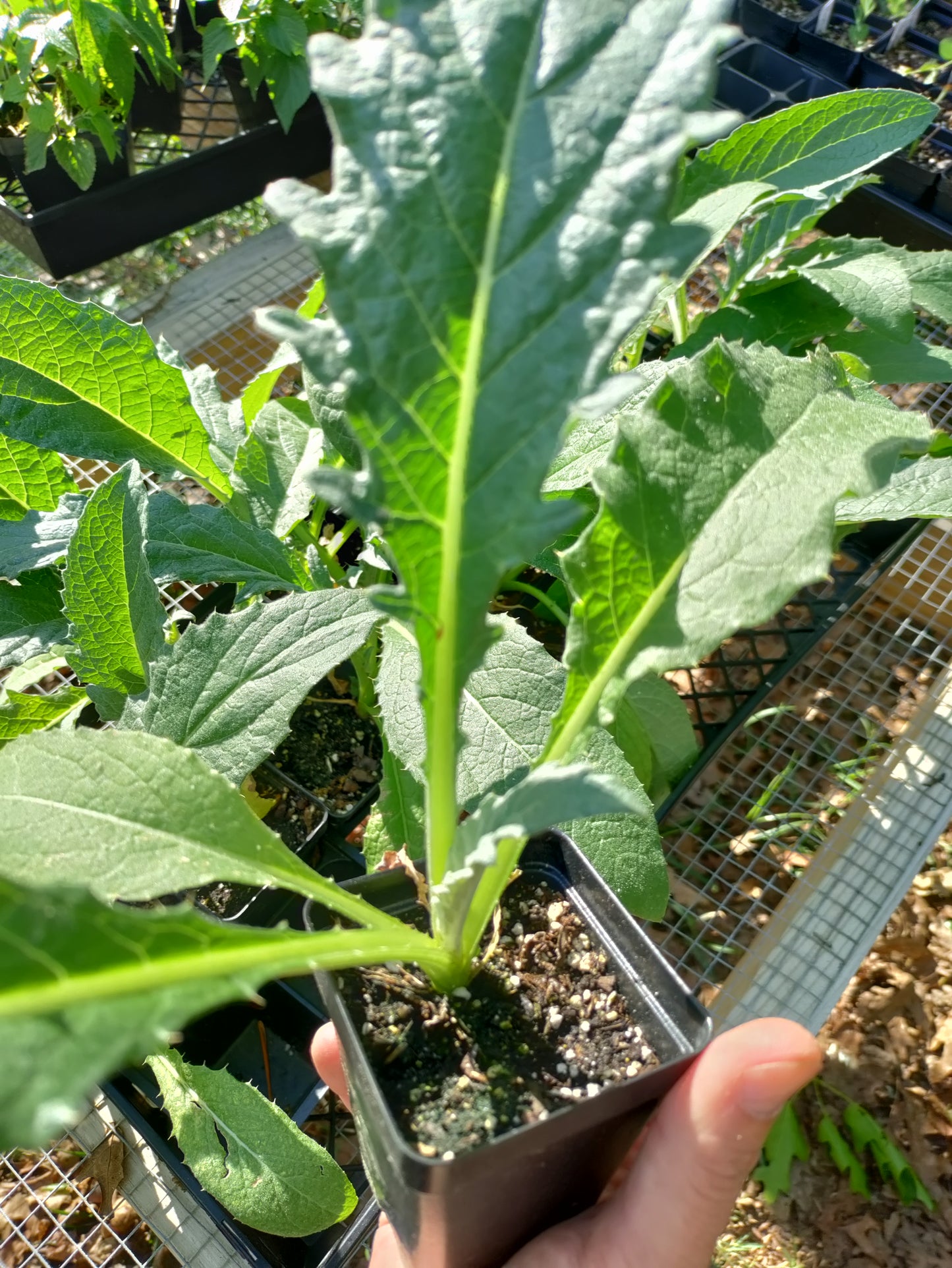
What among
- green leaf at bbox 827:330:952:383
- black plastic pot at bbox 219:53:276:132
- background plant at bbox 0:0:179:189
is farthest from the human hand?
black plastic pot at bbox 219:53:276:132

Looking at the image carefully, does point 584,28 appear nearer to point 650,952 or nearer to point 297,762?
point 650,952

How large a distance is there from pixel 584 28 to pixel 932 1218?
1132 millimetres

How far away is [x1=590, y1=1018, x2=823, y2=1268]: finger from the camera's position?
480mm

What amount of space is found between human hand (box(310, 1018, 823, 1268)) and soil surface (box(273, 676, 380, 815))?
0.38 m

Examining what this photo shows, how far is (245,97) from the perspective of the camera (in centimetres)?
154

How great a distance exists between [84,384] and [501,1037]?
0.59m

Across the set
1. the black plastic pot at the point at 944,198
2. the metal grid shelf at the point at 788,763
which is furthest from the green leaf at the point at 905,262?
the black plastic pot at the point at 944,198

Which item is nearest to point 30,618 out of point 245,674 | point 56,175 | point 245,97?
point 245,674

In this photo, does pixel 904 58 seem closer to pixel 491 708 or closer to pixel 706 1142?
pixel 491 708

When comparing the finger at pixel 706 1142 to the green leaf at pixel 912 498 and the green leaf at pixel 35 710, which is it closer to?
the green leaf at pixel 912 498

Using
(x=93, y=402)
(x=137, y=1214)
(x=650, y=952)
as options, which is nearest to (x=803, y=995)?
(x=650, y=952)

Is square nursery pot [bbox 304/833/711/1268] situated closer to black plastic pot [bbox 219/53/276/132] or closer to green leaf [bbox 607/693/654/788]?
green leaf [bbox 607/693/654/788]

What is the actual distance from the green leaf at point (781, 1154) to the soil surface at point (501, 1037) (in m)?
0.59

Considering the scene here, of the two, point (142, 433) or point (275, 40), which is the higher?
point (275, 40)
